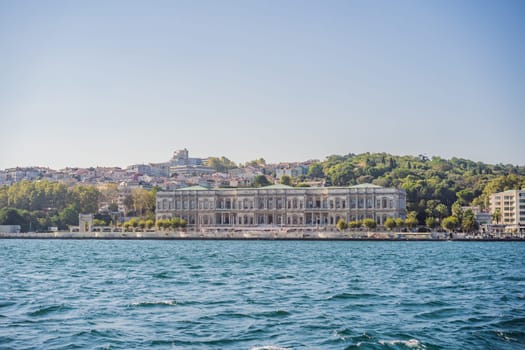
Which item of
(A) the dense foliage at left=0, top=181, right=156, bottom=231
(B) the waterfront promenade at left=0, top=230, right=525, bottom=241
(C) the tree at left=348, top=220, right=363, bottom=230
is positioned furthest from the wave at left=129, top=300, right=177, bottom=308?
(A) the dense foliage at left=0, top=181, right=156, bottom=231

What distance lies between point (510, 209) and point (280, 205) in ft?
95.4

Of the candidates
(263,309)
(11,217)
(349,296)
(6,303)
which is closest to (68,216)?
(11,217)

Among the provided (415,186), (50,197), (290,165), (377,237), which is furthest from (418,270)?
(290,165)

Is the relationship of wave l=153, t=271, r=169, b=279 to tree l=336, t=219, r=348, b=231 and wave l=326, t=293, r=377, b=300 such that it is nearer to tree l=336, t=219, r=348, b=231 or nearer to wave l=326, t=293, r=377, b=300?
wave l=326, t=293, r=377, b=300

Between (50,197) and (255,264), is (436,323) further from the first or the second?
(50,197)

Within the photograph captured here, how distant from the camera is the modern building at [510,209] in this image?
9781 cm

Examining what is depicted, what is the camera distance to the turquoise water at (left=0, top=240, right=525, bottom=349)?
17203 millimetres

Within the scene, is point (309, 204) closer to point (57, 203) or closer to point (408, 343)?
point (57, 203)

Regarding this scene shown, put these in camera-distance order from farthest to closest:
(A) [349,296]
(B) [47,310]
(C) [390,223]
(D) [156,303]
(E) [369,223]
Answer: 1. (E) [369,223]
2. (C) [390,223]
3. (A) [349,296]
4. (D) [156,303]
5. (B) [47,310]

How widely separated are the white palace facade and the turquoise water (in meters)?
58.1

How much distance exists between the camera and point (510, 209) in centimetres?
10119

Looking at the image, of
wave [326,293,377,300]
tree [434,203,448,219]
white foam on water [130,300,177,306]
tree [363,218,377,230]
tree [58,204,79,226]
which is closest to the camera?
white foam on water [130,300,177,306]

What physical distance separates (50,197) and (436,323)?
4111 inches

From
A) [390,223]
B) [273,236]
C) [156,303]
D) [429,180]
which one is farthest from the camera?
[429,180]
